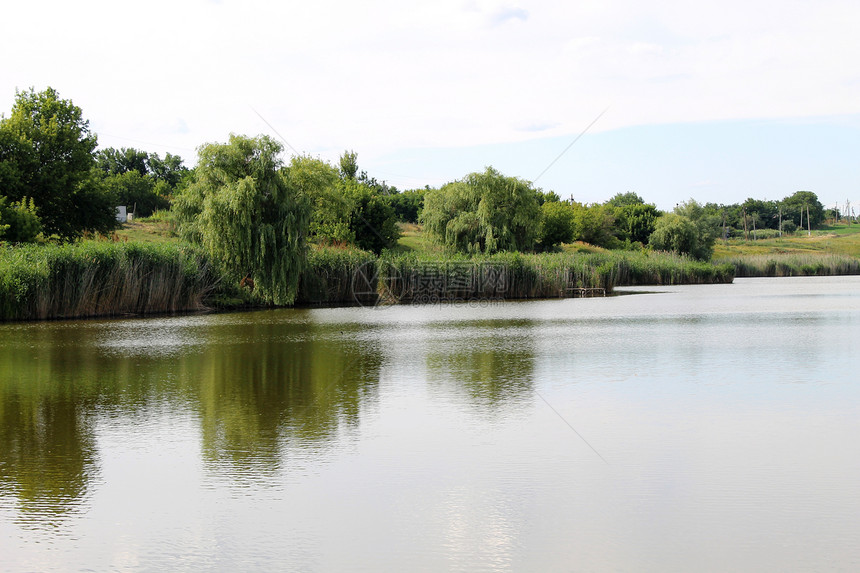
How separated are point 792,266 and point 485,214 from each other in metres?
33.2

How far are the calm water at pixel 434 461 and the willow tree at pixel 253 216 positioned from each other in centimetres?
1487

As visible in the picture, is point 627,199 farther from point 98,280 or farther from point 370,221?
point 98,280

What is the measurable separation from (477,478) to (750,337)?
1258 centimetres

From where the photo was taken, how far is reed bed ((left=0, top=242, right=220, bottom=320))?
23.5 metres

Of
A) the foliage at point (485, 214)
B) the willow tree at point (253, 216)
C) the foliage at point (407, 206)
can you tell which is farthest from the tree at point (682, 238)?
the willow tree at point (253, 216)

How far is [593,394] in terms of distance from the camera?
32.3ft

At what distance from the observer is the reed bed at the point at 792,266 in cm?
6931

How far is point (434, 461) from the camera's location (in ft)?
21.6

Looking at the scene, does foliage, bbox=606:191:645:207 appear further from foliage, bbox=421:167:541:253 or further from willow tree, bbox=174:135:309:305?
willow tree, bbox=174:135:309:305

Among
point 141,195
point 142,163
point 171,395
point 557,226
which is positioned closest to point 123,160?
point 142,163

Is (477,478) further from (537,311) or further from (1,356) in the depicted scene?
(537,311)

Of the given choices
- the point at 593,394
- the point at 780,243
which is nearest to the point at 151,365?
the point at 593,394

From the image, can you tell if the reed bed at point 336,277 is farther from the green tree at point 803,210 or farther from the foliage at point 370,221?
the green tree at point 803,210

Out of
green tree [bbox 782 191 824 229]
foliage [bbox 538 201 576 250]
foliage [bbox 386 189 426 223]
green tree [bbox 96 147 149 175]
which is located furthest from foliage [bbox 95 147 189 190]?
green tree [bbox 782 191 824 229]
